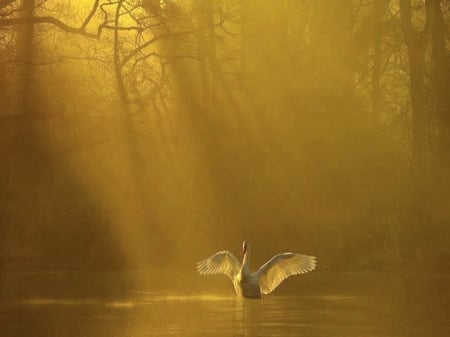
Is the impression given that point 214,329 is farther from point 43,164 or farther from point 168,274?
point 43,164

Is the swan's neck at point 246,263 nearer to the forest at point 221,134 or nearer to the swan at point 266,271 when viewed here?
the swan at point 266,271

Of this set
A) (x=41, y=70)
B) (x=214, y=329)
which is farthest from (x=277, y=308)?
(x=41, y=70)

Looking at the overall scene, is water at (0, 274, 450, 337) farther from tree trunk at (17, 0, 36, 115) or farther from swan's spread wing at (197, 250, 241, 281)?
tree trunk at (17, 0, 36, 115)

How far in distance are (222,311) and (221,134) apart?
16846 millimetres

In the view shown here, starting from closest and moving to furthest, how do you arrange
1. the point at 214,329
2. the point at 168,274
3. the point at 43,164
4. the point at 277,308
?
the point at 214,329 < the point at 277,308 < the point at 168,274 < the point at 43,164

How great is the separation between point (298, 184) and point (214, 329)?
20.6 m

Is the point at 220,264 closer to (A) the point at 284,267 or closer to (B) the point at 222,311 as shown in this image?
(A) the point at 284,267

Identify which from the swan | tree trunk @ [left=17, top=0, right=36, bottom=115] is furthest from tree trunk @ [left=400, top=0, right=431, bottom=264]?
the swan

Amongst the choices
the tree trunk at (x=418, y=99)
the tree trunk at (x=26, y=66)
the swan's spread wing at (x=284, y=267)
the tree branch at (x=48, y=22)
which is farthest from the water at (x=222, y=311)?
the tree trunk at (x=418, y=99)

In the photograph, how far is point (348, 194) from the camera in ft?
128

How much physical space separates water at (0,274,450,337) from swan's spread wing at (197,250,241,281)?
532 millimetres

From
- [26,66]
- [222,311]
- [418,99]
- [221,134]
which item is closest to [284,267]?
[222,311]

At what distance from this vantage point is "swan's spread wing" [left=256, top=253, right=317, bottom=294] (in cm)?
2502

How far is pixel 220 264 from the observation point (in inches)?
1033
